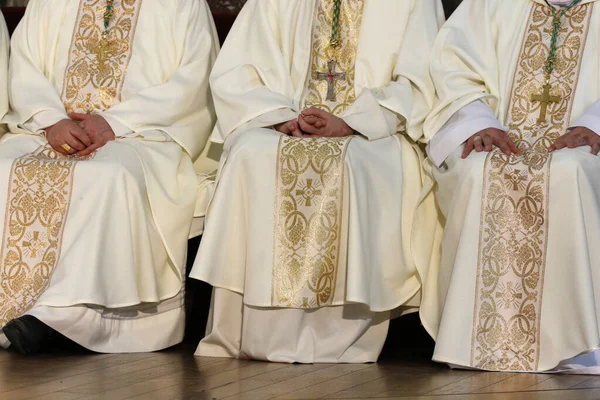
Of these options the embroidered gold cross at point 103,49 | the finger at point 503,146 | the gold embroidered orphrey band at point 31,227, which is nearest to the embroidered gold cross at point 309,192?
the finger at point 503,146

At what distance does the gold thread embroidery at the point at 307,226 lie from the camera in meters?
5.12

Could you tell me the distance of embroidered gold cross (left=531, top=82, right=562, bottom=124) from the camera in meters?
5.62

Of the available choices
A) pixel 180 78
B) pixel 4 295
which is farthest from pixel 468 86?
pixel 4 295

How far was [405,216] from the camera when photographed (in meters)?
5.50

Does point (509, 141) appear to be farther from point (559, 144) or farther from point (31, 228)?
point (31, 228)

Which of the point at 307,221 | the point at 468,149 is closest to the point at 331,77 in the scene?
the point at 468,149

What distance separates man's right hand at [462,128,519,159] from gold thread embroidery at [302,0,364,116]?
884 millimetres

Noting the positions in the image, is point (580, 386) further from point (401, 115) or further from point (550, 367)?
point (401, 115)

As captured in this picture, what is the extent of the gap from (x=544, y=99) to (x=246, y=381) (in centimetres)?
212

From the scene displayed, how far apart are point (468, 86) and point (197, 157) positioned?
4.95 feet

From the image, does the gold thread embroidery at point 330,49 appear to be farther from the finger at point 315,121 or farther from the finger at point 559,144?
the finger at point 559,144

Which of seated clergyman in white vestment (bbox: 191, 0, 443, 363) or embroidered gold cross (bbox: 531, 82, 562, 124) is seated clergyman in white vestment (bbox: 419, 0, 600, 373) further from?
seated clergyman in white vestment (bbox: 191, 0, 443, 363)

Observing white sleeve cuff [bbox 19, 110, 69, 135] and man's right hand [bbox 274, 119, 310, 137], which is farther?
white sleeve cuff [bbox 19, 110, 69, 135]

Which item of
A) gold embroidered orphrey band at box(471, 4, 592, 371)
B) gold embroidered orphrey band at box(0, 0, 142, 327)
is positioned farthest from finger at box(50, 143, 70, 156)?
gold embroidered orphrey band at box(471, 4, 592, 371)
